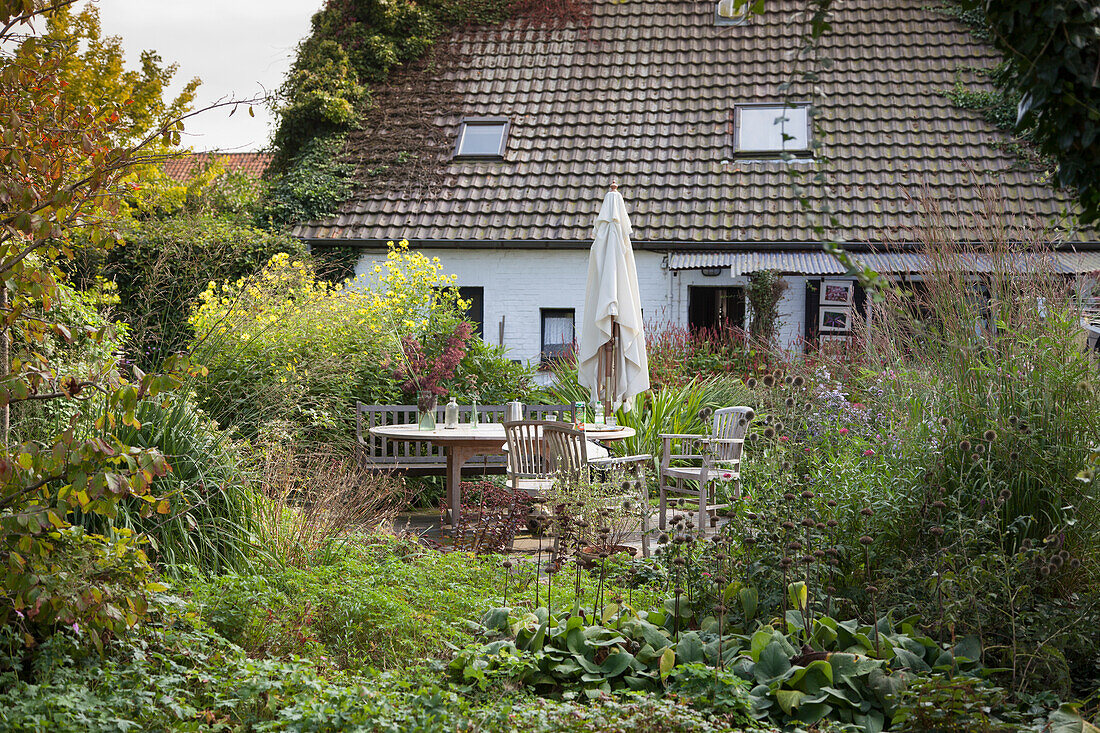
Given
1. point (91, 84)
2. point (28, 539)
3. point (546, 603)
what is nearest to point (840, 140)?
point (91, 84)

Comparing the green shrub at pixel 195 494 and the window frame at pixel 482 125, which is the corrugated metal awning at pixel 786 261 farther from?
the green shrub at pixel 195 494

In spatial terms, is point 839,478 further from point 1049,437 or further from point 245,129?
point 245,129

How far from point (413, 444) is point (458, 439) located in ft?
5.71

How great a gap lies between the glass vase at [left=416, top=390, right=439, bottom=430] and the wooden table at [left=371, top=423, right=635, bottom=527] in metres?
0.06

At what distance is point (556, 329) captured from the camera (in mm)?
13422

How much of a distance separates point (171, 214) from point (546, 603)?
12.2m

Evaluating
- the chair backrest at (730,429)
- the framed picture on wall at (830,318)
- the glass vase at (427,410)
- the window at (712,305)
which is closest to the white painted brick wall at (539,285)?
the window at (712,305)

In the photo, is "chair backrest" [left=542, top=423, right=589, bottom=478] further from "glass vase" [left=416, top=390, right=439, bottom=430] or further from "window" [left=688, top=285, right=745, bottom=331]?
"window" [left=688, top=285, right=745, bottom=331]

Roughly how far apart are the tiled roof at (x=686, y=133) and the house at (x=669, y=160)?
0.03 metres

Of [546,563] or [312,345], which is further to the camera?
[312,345]

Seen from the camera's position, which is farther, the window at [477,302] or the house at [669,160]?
the window at [477,302]

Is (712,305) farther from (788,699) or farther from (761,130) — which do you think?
(788,699)

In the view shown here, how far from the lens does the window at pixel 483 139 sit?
14195mm

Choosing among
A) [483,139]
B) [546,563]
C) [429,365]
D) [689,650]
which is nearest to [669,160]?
[483,139]
